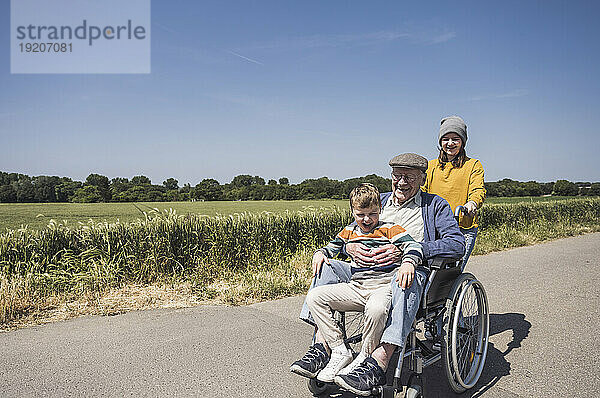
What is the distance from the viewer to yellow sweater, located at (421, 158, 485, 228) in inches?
171

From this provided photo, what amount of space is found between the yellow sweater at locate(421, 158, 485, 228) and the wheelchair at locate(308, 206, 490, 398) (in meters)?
0.57

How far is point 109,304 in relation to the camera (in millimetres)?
5461

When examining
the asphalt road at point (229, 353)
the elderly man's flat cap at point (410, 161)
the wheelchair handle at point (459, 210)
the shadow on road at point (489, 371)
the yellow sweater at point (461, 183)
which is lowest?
the shadow on road at point (489, 371)

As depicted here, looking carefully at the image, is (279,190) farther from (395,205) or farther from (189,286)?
(395,205)

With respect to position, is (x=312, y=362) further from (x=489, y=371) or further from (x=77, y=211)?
(x=77, y=211)

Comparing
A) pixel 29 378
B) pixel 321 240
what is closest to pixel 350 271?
pixel 29 378

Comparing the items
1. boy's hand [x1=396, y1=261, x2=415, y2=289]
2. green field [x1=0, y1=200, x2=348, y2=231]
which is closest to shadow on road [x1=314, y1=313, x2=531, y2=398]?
boy's hand [x1=396, y1=261, x2=415, y2=289]

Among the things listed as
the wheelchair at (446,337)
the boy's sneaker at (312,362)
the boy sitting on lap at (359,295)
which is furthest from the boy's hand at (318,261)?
the boy's sneaker at (312,362)

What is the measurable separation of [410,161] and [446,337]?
1202 millimetres

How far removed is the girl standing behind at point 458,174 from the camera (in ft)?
14.1

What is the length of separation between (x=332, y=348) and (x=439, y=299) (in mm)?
831

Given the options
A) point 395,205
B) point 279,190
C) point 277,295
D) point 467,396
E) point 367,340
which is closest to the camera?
point 367,340

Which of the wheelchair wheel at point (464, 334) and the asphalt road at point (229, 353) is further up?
the wheelchair wheel at point (464, 334)

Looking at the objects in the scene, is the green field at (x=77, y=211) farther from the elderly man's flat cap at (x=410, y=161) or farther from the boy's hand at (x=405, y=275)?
the boy's hand at (x=405, y=275)
